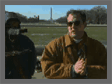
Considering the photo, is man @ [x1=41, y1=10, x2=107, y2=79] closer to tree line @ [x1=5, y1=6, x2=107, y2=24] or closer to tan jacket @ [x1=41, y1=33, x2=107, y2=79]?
tan jacket @ [x1=41, y1=33, x2=107, y2=79]

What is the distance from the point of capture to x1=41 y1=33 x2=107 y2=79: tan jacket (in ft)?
8.19

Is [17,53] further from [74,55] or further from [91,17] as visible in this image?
[91,17]

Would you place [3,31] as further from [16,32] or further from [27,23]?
[27,23]

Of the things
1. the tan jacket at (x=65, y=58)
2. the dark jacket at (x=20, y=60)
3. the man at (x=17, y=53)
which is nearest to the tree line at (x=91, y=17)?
the man at (x=17, y=53)

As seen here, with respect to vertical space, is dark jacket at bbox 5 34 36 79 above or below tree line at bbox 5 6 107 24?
below

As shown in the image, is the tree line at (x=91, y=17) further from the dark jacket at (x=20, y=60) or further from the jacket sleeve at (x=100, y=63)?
the jacket sleeve at (x=100, y=63)

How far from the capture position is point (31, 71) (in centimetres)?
314

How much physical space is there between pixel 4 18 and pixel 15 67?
3.10ft

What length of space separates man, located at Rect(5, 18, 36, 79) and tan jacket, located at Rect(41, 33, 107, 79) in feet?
2.13

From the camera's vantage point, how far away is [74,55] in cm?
251

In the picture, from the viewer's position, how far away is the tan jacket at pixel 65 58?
250cm

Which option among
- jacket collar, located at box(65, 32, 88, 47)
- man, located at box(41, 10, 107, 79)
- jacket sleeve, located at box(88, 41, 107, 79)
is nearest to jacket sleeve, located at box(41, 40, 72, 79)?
man, located at box(41, 10, 107, 79)

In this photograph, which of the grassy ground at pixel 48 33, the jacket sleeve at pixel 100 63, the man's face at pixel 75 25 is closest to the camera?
the man's face at pixel 75 25

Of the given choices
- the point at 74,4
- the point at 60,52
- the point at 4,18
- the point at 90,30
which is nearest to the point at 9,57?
the point at 4,18
